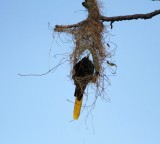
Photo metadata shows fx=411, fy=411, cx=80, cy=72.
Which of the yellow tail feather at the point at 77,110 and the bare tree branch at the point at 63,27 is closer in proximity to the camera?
the yellow tail feather at the point at 77,110

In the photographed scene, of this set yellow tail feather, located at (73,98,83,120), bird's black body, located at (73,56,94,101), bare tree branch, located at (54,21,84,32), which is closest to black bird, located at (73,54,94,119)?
bird's black body, located at (73,56,94,101)

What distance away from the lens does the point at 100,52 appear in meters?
2.68

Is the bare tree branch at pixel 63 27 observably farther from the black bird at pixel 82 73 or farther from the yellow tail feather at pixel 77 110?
the yellow tail feather at pixel 77 110

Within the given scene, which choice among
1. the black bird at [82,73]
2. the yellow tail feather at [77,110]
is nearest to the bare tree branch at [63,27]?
the black bird at [82,73]

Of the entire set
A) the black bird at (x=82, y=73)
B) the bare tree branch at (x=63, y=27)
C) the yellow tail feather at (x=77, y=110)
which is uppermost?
the bare tree branch at (x=63, y=27)

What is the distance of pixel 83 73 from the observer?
2.57 m

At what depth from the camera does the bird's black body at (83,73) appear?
253cm

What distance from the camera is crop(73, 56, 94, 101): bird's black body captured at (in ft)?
8.30

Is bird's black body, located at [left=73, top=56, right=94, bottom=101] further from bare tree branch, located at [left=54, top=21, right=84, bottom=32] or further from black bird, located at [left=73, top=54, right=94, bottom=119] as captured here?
bare tree branch, located at [left=54, top=21, right=84, bottom=32]

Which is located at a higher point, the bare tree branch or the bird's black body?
the bare tree branch

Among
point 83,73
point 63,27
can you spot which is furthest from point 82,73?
point 63,27

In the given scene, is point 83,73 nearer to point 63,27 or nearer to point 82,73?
point 82,73

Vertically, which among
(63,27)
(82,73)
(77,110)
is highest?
(63,27)

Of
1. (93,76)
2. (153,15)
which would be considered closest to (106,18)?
(153,15)
